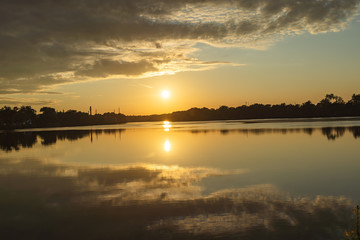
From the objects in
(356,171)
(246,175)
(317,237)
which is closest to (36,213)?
(317,237)

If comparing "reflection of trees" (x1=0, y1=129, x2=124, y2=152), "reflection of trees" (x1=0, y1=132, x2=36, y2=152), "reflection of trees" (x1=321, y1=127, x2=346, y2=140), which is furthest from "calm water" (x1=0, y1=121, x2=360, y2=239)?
"reflection of trees" (x1=0, y1=129, x2=124, y2=152)

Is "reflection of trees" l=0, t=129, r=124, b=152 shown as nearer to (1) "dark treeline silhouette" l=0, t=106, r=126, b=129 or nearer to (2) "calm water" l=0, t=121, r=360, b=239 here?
(2) "calm water" l=0, t=121, r=360, b=239

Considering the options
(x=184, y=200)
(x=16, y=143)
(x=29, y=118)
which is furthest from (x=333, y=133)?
(x=29, y=118)

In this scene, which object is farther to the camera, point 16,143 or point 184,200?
point 16,143

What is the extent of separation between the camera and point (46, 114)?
184250 millimetres

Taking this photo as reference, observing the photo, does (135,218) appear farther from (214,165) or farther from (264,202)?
(214,165)

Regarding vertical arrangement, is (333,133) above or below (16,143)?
above

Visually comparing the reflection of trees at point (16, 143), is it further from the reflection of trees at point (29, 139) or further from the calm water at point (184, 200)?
the calm water at point (184, 200)

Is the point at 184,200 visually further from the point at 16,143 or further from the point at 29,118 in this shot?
the point at 29,118

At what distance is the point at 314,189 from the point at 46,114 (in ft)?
635

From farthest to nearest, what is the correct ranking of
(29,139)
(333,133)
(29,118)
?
1. (29,118)
2. (29,139)
3. (333,133)

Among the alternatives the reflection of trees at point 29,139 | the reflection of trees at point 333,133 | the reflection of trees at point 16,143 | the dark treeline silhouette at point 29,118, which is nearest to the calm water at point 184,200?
the reflection of trees at point 333,133

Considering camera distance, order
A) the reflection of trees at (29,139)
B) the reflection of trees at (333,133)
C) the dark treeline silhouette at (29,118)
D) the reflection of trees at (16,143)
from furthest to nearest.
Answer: the dark treeline silhouette at (29,118) → the reflection of trees at (29,139) → the reflection of trees at (16,143) → the reflection of trees at (333,133)

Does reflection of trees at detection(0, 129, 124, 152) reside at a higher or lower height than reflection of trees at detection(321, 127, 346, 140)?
lower
